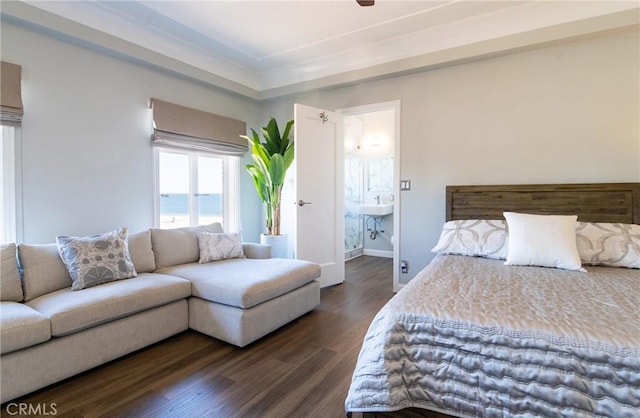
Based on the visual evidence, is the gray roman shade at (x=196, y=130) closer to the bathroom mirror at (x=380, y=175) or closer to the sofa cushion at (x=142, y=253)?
the sofa cushion at (x=142, y=253)

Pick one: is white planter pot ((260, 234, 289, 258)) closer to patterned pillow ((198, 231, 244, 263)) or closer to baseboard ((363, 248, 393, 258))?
patterned pillow ((198, 231, 244, 263))

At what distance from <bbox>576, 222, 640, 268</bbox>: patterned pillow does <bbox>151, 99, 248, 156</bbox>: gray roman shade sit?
3.87 m

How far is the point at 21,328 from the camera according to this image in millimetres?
1743

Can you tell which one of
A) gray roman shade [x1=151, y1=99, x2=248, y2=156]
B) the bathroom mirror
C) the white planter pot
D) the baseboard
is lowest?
the baseboard

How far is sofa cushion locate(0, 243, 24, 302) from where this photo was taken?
2.09m

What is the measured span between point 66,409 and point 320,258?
2.65m

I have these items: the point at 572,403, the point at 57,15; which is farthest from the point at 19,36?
the point at 572,403

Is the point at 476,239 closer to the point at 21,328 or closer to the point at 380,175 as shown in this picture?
the point at 21,328

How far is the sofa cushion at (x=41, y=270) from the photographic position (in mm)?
2211

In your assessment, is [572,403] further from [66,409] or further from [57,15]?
[57,15]

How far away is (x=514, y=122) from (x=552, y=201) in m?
0.84

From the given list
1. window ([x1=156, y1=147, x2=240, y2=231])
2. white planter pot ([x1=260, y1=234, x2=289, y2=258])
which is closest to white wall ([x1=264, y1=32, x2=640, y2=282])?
white planter pot ([x1=260, y1=234, x2=289, y2=258])

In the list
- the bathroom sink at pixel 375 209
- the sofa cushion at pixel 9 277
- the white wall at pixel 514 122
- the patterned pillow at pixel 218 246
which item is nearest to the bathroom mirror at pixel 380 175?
the bathroom sink at pixel 375 209

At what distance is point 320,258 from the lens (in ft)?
12.8
